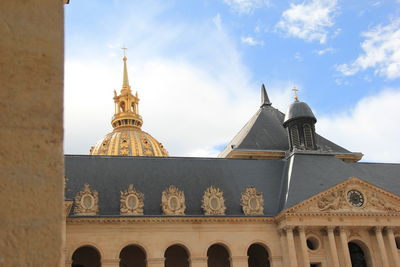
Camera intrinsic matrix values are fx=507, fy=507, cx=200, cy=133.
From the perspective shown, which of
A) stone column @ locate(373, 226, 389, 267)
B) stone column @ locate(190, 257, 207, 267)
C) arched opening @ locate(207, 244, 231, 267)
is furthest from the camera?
arched opening @ locate(207, 244, 231, 267)

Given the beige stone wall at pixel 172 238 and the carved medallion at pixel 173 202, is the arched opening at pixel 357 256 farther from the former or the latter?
the carved medallion at pixel 173 202

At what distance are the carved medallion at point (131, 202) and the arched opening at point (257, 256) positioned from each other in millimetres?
13062

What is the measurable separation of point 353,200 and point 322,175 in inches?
186

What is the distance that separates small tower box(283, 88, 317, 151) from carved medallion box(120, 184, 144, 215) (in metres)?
20.7

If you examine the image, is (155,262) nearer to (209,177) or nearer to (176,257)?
(176,257)

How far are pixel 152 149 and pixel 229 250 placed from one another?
223 feet

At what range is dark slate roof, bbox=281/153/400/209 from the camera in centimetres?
4859

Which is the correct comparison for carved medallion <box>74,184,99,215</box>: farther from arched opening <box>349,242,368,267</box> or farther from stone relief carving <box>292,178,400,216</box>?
arched opening <box>349,242,368,267</box>

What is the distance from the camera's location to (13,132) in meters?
4.36

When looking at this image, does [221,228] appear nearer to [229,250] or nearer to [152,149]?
[229,250]

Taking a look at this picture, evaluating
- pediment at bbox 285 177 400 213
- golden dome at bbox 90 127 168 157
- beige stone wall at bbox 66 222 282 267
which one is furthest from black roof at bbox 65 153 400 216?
golden dome at bbox 90 127 168 157

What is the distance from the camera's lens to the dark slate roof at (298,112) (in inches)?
2323

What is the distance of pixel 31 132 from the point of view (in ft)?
14.4

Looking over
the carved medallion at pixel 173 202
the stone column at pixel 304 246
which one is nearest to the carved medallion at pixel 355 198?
the stone column at pixel 304 246
